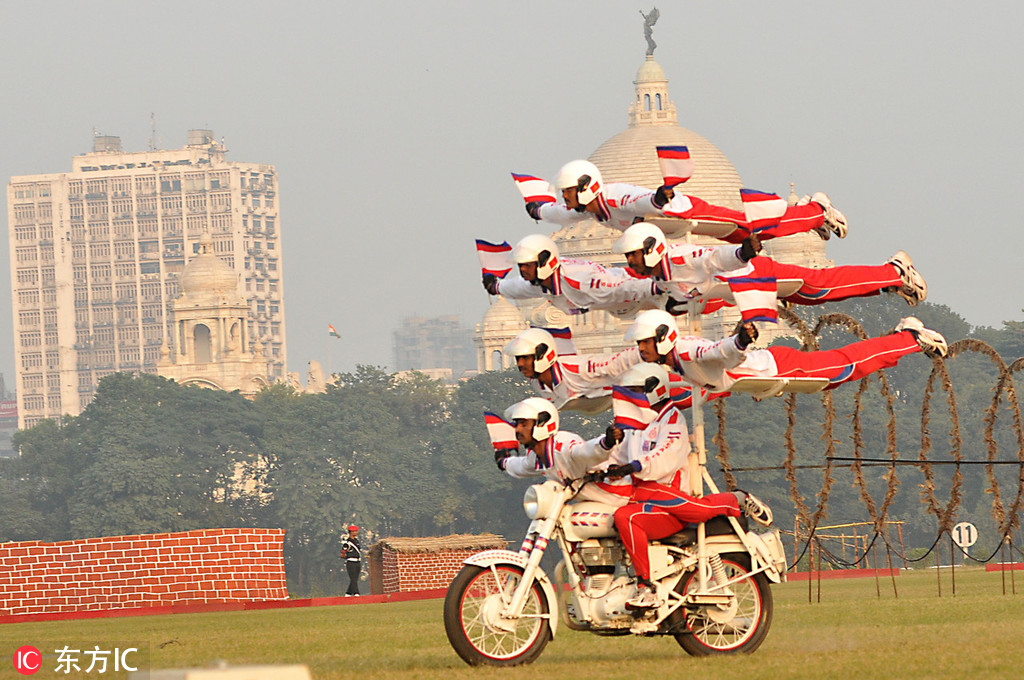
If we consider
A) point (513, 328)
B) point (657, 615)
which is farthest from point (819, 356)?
point (513, 328)

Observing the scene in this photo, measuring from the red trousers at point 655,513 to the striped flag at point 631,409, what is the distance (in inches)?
19.8

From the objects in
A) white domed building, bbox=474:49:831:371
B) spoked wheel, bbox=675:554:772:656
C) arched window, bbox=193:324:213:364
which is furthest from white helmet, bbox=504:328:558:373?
arched window, bbox=193:324:213:364

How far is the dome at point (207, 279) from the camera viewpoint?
430 ft

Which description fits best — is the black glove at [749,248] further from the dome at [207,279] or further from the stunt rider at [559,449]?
the dome at [207,279]

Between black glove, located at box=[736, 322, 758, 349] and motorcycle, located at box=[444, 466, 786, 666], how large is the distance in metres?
1.18

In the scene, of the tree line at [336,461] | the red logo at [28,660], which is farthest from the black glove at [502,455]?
the tree line at [336,461]

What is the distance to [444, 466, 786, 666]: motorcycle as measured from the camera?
1414cm

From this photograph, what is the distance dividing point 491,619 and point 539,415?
5.30 ft

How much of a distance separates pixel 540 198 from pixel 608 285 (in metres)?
1.36

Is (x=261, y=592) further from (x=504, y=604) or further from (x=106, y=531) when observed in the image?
(x=106, y=531)

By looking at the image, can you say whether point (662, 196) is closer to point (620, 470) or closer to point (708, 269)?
point (708, 269)

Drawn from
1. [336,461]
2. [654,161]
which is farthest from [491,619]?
[654,161]

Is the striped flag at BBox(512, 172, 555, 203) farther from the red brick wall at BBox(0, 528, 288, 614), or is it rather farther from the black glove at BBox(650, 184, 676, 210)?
the red brick wall at BBox(0, 528, 288, 614)

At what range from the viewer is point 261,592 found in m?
29.0
